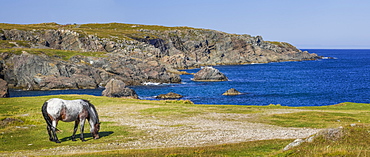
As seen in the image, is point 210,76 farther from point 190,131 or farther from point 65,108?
point 65,108

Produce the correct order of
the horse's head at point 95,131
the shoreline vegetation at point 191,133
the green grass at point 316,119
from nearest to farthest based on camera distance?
the shoreline vegetation at point 191,133
the horse's head at point 95,131
the green grass at point 316,119

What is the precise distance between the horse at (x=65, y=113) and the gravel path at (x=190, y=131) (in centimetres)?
300

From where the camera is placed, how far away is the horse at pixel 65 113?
30312mm

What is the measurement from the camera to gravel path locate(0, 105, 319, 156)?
28.2 m

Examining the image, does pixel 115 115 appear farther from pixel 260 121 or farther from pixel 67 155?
pixel 67 155

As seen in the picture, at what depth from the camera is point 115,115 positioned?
156 feet

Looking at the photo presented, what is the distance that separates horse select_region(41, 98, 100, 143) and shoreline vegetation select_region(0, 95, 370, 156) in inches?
41.5

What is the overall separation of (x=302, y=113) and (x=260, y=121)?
8.77m

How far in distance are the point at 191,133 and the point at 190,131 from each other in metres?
1.44

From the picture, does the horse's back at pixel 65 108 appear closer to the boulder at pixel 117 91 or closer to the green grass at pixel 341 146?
the green grass at pixel 341 146

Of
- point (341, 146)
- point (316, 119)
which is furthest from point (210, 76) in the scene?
point (341, 146)

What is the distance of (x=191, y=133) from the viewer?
33656mm

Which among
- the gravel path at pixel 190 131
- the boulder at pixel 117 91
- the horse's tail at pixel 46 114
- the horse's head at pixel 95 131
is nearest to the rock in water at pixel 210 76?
the boulder at pixel 117 91

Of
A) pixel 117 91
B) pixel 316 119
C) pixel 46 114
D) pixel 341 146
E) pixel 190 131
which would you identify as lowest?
pixel 117 91
